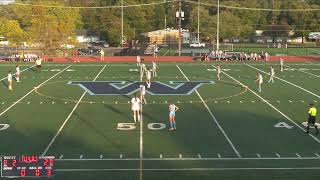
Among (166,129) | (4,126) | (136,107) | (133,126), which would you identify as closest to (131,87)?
(136,107)

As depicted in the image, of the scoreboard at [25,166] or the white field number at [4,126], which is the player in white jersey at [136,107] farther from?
the scoreboard at [25,166]

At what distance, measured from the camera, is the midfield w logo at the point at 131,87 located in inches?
1204

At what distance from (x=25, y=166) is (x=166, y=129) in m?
10.0

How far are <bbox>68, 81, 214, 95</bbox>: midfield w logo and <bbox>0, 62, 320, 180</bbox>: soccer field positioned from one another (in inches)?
2.5

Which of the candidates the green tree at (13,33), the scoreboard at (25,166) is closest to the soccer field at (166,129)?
the scoreboard at (25,166)

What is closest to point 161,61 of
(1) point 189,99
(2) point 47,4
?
(1) point 189,99

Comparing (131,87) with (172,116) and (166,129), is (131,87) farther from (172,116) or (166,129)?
(172,116)

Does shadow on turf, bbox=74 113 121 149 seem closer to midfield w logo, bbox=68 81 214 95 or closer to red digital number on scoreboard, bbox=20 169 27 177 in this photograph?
red digital number on scoreboard, bbox=20 169 27 177

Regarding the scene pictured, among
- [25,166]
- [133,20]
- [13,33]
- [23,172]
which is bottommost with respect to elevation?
[23,172]

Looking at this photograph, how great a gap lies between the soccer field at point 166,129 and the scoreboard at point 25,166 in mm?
3041

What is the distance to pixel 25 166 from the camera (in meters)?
11.2

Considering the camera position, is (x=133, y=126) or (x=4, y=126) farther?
(x=133, y=126)

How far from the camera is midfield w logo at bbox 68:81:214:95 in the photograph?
3058cm

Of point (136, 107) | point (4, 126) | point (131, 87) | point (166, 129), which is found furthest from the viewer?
point (131, 87)
